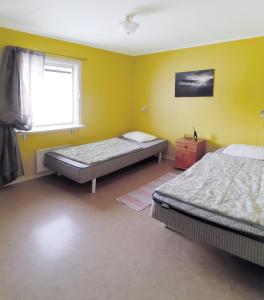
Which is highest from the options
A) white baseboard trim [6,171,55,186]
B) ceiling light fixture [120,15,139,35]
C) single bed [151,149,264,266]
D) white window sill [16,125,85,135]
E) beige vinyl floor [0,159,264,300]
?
ceiling light fixture [120,15,139,35]

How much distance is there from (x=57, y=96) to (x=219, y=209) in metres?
3.17

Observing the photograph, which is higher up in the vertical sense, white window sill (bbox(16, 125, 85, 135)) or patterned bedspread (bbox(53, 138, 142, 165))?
white window sill (bbox(16, 125, 85, 135))

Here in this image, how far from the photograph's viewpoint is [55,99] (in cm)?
370

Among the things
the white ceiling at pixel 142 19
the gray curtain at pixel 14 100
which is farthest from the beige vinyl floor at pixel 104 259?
the white ceiling at pixel 142 19

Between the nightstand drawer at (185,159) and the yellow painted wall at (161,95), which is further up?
the yellow painted wall at (161,95)

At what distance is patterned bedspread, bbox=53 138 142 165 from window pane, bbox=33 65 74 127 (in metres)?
0.63

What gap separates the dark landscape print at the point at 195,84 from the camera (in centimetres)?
381

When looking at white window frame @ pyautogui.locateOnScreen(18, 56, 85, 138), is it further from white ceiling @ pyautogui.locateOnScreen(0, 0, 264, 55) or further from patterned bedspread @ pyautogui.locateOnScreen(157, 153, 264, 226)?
patterned bedspread @ pyautogui.locateOnScreen(157, 153, 264, 226)

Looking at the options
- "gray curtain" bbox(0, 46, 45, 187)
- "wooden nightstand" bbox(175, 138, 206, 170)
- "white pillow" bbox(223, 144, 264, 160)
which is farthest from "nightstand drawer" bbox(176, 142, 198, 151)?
"gray curtain" bbox(0, 46, 45, 187)

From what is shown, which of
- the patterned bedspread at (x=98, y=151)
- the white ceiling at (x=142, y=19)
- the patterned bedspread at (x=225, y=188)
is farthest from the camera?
the patterned bedspread at (x=98, y=151)

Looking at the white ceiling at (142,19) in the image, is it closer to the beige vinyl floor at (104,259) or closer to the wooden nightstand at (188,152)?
the wooden nightstand at (188,152)

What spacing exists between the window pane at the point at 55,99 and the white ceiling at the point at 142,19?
58 cm

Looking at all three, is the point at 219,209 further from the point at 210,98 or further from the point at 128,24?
the point at 210,98

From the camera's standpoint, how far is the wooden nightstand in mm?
3789
